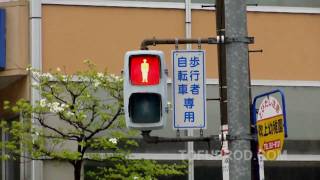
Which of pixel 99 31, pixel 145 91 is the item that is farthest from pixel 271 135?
pixel 99 31

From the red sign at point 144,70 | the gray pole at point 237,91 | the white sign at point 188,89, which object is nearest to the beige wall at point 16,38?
the white sign at point 188,89

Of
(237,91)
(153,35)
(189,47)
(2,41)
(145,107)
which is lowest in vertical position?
(145,107)

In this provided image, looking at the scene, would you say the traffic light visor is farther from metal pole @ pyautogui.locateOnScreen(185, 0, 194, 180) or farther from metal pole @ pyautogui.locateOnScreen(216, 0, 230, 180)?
metal pole @ pyautogui.locateOnScreen(185, 0, 194, 180)

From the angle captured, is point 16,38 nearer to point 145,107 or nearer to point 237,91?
point 145,107

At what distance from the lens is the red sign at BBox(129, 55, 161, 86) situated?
6242mm

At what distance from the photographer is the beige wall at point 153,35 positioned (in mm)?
14570

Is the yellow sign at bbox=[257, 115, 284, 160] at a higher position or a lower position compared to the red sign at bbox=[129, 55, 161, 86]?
lower

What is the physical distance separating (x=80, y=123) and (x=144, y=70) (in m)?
5.84

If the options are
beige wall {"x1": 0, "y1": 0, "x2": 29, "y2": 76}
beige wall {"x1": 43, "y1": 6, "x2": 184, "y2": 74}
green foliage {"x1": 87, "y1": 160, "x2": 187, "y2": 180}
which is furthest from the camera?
beige wall {"x1": 43, "y1": 6, "x2": 184, "y2": 74}

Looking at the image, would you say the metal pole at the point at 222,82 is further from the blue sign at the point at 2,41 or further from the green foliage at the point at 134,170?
the blue sign at the point at 2,41

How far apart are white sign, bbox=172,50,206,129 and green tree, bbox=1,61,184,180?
171 inches

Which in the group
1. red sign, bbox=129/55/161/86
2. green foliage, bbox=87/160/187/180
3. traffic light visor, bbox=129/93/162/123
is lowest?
Answer: green foliage, bbox=87/160/187/180

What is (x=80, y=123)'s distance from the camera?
11969 millimetres

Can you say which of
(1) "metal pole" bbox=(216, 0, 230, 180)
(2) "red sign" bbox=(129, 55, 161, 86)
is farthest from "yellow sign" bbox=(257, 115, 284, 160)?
(2) "red sign" bbox=(129, 55, 161, 86)
